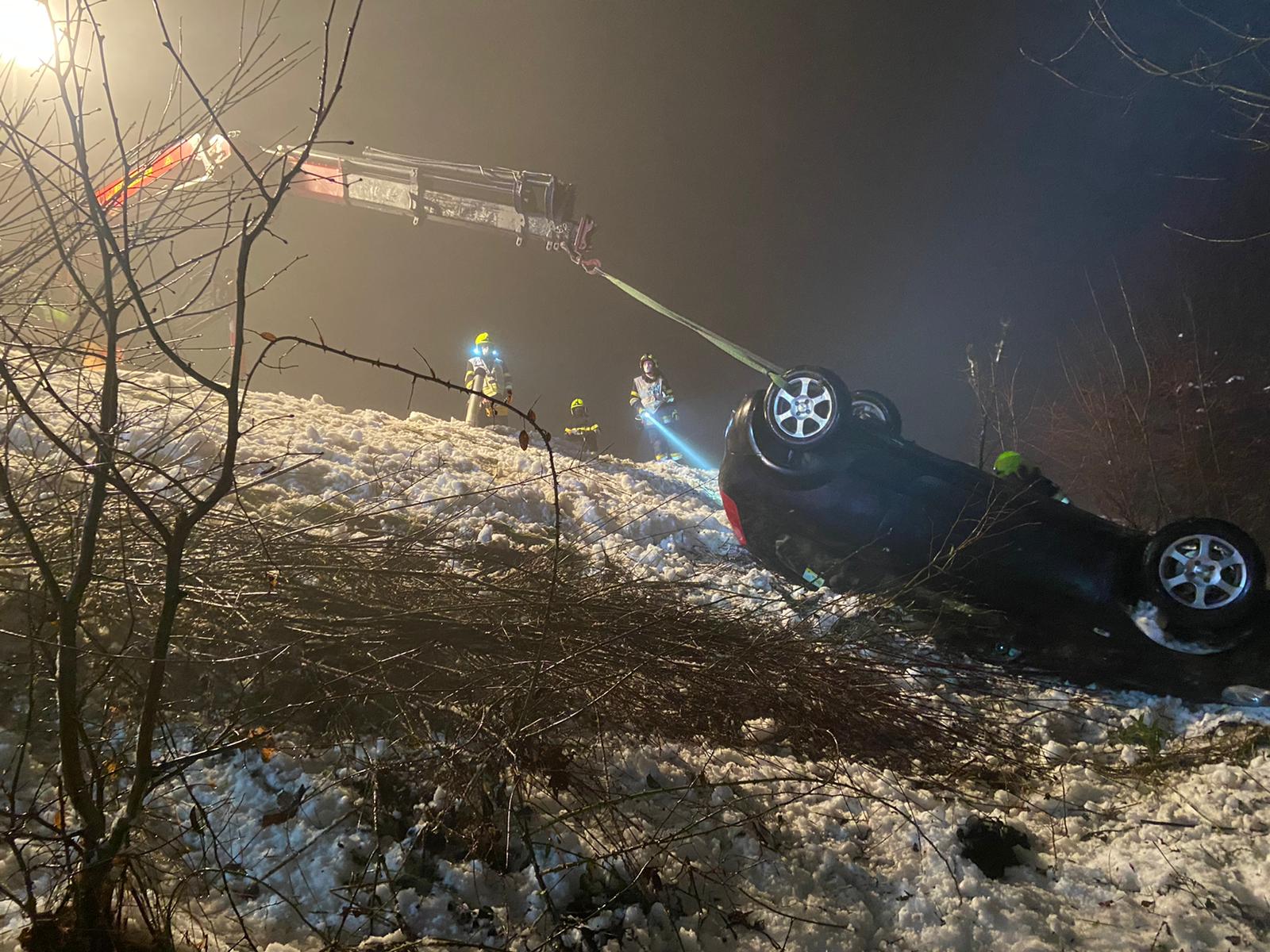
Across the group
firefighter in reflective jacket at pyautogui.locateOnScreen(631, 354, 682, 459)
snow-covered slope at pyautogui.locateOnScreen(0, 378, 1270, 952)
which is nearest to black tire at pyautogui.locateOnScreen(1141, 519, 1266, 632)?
snow-covered slope at pyautogui.locateOnScreen(0, 378, 1270, 952)

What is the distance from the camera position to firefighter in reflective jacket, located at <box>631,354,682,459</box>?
31.2 feet

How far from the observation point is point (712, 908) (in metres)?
1.71

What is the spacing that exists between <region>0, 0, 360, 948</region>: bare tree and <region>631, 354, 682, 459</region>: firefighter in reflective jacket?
7324 mm

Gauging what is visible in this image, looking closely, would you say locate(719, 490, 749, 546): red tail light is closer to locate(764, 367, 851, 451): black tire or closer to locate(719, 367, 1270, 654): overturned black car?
locate(719, 367, 1270, 654): overturned black car

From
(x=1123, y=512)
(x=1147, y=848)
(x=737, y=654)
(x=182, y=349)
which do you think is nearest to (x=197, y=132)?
(x=182, y=349)

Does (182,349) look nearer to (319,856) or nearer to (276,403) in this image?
(319,856)

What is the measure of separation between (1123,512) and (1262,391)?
6.04 feet

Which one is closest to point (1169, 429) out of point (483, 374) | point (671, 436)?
point (671, 436)

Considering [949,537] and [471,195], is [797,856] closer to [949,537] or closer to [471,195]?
[949,537]

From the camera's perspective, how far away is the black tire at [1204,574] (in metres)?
2.88

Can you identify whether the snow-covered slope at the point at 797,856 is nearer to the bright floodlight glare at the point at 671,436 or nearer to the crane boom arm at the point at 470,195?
the crane boom arm at the point at 470,195

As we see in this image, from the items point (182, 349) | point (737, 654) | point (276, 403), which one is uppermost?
point (276, 403)

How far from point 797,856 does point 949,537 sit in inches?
77.6

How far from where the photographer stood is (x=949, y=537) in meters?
3.38
